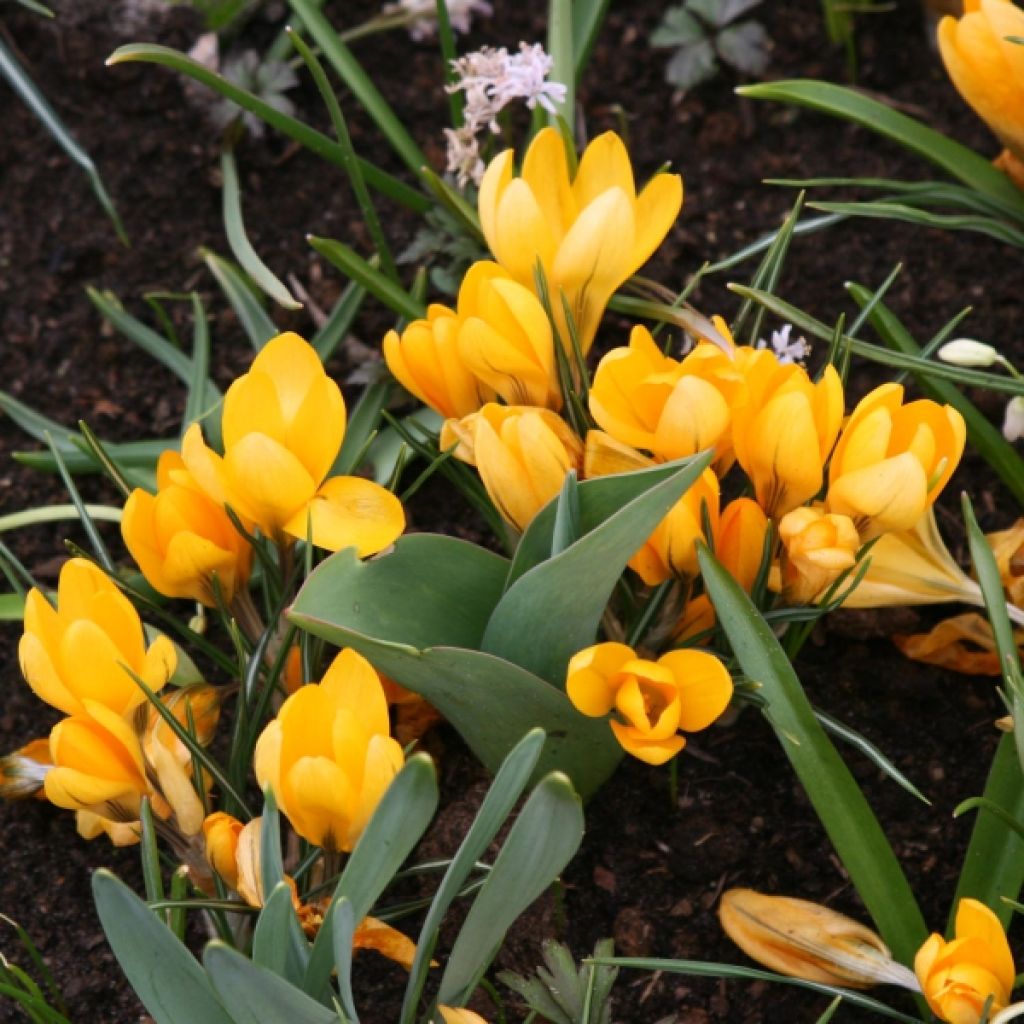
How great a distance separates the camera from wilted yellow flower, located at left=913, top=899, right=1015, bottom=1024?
101 cm

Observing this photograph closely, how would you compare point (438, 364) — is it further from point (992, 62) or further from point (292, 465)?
point (992, 62)

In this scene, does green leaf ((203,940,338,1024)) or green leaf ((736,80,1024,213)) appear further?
green leaf ((736,80,1024,213))

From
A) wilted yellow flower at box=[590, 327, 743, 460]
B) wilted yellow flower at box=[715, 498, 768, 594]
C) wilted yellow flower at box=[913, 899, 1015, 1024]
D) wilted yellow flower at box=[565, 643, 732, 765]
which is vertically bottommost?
wilted yellow flower at box=[913, 899, 1015, 1024]

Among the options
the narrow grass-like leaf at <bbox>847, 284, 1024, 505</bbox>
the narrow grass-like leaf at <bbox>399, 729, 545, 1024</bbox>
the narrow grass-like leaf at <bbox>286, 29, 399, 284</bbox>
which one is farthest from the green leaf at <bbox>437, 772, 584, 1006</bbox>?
the narrow grass-like leaf at <bbox>286, 29, 399, 284</bbox>

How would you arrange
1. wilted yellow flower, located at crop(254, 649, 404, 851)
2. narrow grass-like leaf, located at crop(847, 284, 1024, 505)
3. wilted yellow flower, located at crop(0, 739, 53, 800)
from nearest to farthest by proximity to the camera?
1. wilted yellow flower, located at crop(254, 649, 404, 851)
2. wilted yellow flower, located at crop(0, 739, 53, 800)
3. narrow grass-like leaf, located at crop(847, 284, 1024, 505)

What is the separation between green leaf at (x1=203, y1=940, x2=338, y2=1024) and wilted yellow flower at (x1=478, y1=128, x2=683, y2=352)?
0.59m

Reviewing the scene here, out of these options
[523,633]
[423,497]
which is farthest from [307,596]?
[423,497]

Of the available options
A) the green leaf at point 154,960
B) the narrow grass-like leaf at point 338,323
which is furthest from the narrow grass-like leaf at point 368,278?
the green leaf at point 154,960

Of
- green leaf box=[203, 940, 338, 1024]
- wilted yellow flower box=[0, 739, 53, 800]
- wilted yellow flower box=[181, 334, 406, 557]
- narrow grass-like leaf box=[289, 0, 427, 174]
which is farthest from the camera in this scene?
narrow grass-like leaf box=[289, 0, 427, 174]

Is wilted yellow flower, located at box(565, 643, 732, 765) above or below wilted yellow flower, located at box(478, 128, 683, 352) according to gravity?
below

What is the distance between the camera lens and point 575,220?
123 cm

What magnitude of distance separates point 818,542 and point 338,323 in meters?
0.80

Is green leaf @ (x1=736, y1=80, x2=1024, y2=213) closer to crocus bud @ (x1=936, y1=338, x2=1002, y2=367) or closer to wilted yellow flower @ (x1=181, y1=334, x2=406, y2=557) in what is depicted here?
crocus bud @ (x1=936, y1=338, x2=1002, y2=367)

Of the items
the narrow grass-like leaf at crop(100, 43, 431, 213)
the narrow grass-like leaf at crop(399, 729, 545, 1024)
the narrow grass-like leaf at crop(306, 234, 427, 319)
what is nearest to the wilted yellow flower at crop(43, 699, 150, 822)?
the narrow grass-like leaf at crop(399, 729, 545, 1024)
